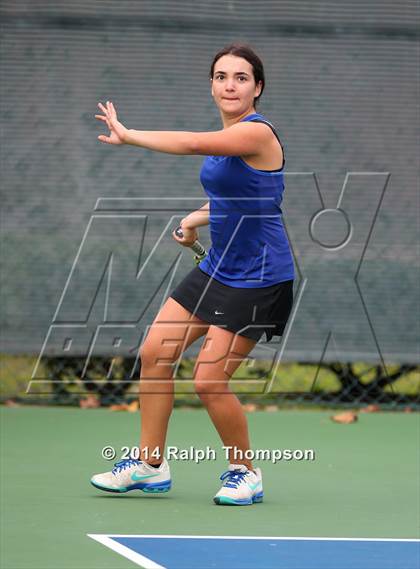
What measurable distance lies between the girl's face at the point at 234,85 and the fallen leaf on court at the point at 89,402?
3549mm

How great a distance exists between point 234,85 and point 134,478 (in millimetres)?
1602

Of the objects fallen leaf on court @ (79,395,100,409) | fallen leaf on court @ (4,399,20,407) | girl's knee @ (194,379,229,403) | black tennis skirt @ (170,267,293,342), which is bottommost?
girl's knee @ (194,379,229,403)

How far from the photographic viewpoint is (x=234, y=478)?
571 cm

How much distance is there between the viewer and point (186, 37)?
8.35 metres

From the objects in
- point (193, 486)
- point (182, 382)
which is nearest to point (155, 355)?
point (193, 486)

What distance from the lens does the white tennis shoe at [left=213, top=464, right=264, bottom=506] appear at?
5.63 metres

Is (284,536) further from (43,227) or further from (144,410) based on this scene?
(43,227)

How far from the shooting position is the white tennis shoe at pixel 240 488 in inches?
222

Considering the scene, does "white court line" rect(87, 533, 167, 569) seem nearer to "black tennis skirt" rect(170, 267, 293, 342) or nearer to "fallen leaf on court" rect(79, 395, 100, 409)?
"black tennis skirt" rect(170, 267, 293, 342)

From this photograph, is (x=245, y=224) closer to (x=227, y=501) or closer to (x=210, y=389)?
(x=210, y=389)

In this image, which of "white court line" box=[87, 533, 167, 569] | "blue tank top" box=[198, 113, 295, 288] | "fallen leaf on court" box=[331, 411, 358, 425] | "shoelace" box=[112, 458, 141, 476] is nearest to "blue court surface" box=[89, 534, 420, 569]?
"white court line" box=[87, 533, 167, 569]
